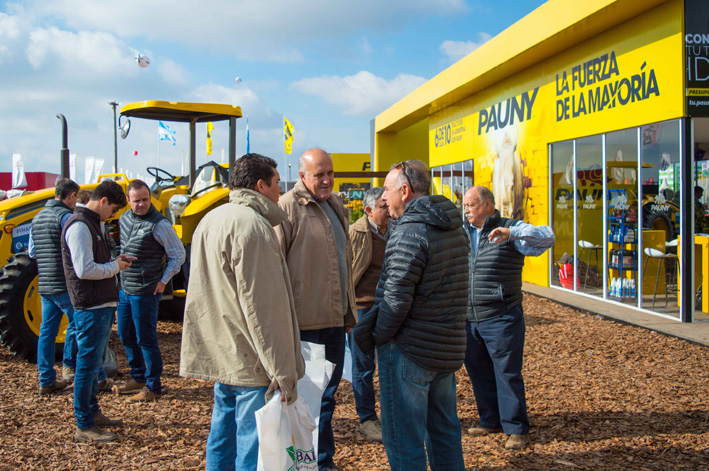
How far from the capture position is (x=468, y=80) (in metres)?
12.7

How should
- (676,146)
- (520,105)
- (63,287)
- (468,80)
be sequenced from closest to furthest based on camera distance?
(63,287) → (676,146) → (520,105) → (468,80)

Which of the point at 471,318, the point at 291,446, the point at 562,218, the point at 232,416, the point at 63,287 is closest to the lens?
the point at 291,446

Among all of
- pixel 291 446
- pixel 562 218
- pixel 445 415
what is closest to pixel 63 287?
pixel 291 446

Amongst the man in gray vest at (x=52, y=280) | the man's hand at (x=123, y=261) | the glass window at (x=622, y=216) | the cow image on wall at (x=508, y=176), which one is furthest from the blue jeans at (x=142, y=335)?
the cow image on wall at (x=508, y=176)

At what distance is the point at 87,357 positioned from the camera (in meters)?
3.91

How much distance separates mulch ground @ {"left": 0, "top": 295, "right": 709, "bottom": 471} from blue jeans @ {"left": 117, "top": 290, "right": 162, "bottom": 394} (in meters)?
0.28

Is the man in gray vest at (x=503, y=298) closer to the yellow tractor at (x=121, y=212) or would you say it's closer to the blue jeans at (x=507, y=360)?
the blue jeans at (x=507, y=360)

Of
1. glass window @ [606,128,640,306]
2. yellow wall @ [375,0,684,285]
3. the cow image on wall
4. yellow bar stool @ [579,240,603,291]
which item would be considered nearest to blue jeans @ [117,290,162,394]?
yellow wall @ [375,0,684,285]

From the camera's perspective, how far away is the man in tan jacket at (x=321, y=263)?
3.17 metres

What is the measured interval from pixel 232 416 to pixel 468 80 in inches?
449

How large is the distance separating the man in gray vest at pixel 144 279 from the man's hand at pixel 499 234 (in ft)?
8.91

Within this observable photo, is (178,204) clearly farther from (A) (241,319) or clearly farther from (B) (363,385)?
(A) (241,319)

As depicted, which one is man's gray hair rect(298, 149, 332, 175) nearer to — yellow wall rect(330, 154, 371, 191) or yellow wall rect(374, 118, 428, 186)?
yellow wall rect(374, 118, 428, 186)

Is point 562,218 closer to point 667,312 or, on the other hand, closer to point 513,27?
point 667,312
